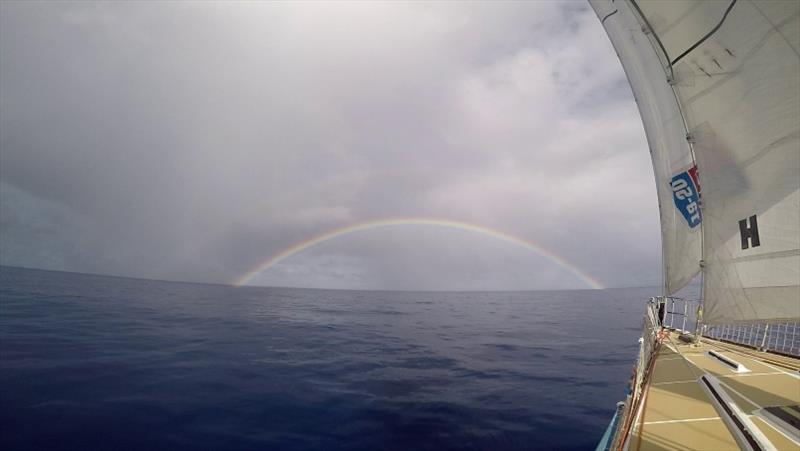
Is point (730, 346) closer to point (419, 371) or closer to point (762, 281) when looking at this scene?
point (762, 281)

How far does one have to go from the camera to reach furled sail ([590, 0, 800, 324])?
4852mm

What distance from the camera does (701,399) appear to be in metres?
5.50

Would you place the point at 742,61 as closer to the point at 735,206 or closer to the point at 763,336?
the point at 735,206

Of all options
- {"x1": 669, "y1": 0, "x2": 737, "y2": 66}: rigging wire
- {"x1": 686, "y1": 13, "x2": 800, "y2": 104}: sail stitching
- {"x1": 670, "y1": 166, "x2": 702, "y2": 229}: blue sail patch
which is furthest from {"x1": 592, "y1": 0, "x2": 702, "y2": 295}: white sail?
{"x1": 686, "y1": 13, "x2": 800, "y2": 104}: sail stitching

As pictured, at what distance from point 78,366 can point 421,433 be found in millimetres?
13674

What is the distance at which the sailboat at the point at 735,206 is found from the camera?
447 cm

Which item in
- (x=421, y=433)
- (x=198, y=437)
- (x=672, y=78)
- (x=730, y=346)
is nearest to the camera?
(x=672, y=78)

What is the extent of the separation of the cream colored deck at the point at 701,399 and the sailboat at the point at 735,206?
0.07 feet

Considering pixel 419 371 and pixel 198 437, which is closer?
pixel 198 437

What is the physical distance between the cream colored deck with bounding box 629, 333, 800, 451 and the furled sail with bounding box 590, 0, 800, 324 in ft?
4.14

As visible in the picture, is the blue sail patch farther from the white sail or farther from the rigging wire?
the rigging wire

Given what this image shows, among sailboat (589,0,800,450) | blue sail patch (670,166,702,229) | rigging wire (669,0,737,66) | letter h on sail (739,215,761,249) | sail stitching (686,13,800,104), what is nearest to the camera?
sailboat (589,0,800,450)

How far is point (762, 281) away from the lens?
216 inches

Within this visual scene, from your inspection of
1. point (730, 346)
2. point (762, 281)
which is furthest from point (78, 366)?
point (730, 346)
